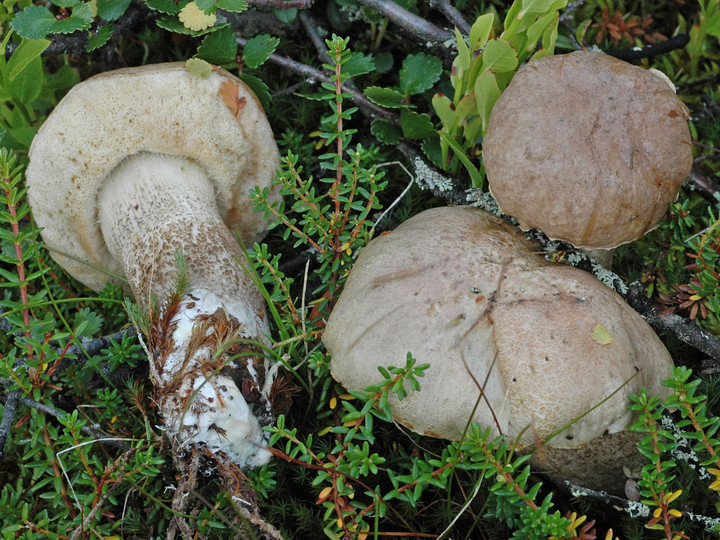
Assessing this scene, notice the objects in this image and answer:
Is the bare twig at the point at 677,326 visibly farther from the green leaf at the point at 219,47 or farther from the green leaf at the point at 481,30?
the green leaf at the point at 219,47

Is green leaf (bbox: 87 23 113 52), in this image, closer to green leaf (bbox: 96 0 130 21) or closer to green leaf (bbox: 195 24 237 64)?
green leaf (bbox: 96 0 130 21)

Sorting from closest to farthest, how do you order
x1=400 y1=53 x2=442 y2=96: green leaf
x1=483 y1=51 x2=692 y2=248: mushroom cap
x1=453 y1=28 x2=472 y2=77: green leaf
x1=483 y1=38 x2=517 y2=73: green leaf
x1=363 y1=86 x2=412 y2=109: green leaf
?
1. x1=483 y1=51 x2=692 y2=248: mushroom cap
2. x1=483 y1=38 x2=517 y2=73: green leaf
3. x1=453 y1=28 x2=472 y2=77: green leaf
4. x1=363 y1=86 x2=412 y2=109: green leaf
5. x1=400 y1=53 x2=442 y2=96: green leaf

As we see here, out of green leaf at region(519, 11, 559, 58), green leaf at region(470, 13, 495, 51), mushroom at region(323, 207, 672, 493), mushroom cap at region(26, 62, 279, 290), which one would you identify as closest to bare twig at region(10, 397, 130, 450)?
mushroom cap at region(26, 62, 279, 290)

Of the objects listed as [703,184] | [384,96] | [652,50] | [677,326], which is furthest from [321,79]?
[677,326]

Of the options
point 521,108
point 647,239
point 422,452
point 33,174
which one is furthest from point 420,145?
point 33,174

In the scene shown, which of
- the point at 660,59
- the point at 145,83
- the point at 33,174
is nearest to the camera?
the point at 145,83

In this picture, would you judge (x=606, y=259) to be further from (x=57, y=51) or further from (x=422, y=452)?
(x=57, y=51)

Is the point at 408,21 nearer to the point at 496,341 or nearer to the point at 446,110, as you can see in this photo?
the point at 446,110
